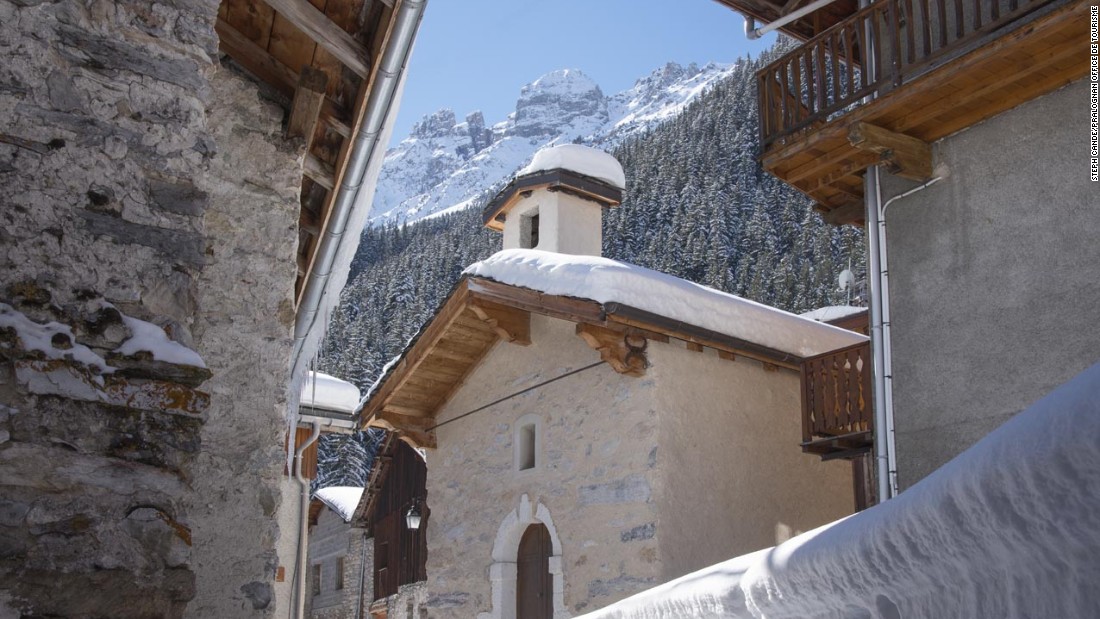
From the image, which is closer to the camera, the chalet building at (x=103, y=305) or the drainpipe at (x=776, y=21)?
the chalet building at (x=103, y=305)

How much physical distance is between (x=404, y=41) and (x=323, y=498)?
744 inches

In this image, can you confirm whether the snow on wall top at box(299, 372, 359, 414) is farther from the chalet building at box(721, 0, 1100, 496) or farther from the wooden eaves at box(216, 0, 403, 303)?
the wooden eaves at box(216, 0, 403, 303)

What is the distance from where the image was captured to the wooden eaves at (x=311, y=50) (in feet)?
16.9

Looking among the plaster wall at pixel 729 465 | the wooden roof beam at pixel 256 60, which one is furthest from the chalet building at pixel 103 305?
the plaster wall at pixel 729 465

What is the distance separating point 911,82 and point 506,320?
4.90m

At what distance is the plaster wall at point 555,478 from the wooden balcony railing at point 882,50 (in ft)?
9.15

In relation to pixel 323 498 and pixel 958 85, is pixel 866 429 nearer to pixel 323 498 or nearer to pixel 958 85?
pixel 958 85

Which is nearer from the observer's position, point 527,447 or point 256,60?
point 256,60

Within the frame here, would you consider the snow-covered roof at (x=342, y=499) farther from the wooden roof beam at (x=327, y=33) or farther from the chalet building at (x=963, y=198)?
the wooden roof beam at (x=327, y=33)

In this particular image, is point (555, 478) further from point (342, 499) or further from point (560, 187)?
point (342, 499)

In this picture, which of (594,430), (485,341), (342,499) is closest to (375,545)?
Result: (342,499)

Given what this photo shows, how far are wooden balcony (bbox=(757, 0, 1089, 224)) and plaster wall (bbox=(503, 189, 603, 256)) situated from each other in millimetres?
4231

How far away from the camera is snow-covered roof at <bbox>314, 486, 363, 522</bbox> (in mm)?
21406

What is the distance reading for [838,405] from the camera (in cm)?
862
